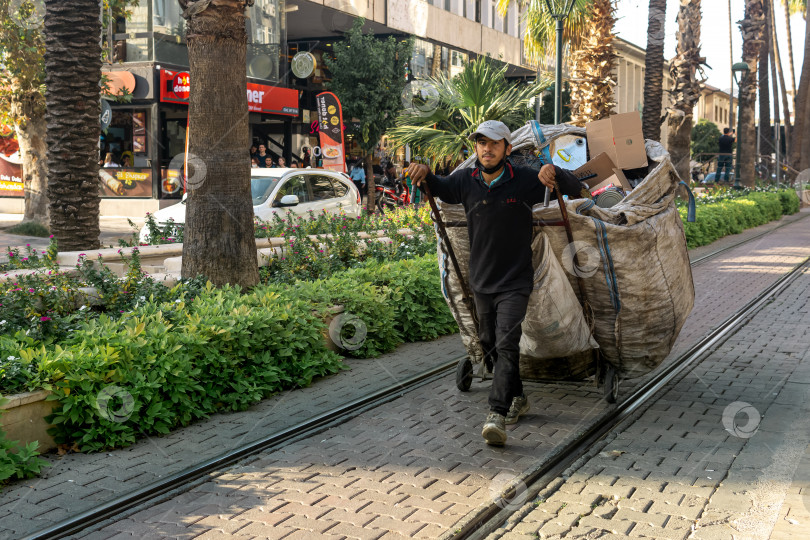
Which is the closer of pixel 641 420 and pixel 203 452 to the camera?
pixel 203 452

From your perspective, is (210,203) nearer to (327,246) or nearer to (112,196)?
(327,246)

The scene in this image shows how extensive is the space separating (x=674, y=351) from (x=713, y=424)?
2.34 metres

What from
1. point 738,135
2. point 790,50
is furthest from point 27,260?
point 790,50

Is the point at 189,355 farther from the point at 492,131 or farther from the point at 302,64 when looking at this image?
the point at 302,64

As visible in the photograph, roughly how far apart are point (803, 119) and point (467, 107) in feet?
83.7

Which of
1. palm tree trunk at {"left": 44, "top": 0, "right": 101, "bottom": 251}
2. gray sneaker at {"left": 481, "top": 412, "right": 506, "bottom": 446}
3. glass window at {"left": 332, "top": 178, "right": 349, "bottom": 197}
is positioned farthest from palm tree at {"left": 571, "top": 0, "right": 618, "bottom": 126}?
gray sneaker at {"left": 481, "top": 412, "right": 506, "bottom": 446}

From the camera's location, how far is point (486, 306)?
5.50 meters

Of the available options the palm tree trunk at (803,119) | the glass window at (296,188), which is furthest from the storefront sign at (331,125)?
the palm tree trunk at (803,119)

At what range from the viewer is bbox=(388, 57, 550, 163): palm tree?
16.4 m

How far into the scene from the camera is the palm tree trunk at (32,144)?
18.1 meters

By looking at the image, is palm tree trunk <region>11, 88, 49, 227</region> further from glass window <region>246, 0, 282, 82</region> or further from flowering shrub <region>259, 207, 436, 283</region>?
glass window <region>246, 0, 282, 82</region>

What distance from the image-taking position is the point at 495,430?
5.09 meters

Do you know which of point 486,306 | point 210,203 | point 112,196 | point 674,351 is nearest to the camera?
point 486,306

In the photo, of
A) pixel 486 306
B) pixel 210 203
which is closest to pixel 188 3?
pixel 210 203
